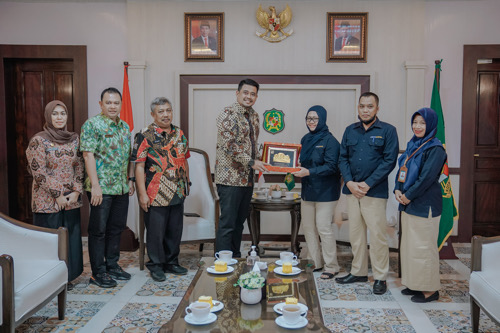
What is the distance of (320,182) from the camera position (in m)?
3.47

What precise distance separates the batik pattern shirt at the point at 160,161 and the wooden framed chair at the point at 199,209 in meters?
0.51

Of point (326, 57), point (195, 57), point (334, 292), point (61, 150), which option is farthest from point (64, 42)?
point (334, 292)

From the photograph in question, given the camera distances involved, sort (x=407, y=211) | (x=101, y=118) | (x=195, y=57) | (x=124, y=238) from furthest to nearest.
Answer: (x=195, y=57) < (x=124, y=238) < (x=101, y=118) < (x=407, y=211)

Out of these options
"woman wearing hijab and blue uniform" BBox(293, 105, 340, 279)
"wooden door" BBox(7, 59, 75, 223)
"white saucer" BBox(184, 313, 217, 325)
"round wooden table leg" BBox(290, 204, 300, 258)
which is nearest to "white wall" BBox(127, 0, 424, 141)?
"wooden door" BBox(7, 59, 75, 223)

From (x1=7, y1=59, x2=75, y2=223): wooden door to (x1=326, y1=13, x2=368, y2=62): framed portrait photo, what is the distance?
3.00m

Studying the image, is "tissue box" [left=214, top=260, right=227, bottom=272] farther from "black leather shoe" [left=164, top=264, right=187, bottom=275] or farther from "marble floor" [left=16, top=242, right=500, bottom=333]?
"black leather shoe" [left=164, top=264, right=187, bottom=275]

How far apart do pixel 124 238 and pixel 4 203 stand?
1567 mm

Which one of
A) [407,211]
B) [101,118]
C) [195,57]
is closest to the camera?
[407,211]

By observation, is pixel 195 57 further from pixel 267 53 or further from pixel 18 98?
pixel 18 98

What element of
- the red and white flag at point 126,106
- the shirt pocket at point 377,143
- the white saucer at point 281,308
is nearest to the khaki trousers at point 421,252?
the shirt pocket at point 377,143

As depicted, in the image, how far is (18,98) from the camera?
488cm

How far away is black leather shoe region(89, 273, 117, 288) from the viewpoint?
3.32m

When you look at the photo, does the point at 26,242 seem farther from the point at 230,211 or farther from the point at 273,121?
the point at 273,121

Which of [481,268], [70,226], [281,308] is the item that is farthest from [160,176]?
[481,268]
